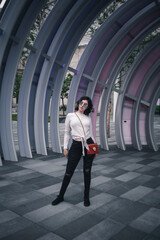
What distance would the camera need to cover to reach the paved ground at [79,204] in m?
3.31

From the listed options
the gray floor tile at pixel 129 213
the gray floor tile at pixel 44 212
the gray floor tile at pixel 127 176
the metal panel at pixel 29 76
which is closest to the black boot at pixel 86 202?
the gray floor tile at pixel 44 212

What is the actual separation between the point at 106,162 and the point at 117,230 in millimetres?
4370

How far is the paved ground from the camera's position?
3309 millimetres

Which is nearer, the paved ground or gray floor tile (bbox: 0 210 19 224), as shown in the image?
the paved ground

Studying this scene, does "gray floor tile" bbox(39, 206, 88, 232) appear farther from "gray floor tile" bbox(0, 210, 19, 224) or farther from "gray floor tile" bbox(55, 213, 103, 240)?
"gray floor tile" bbox(0, 210, 19, 224)

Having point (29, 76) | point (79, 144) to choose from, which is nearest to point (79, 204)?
point (79, 144)

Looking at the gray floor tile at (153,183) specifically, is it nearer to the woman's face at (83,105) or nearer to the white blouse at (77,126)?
the white blouse at (77,126)

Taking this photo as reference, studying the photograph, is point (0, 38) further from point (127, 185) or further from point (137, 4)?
point (127, 185)

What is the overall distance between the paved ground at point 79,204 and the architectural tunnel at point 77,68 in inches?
73.9

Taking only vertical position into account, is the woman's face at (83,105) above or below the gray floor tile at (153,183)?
above

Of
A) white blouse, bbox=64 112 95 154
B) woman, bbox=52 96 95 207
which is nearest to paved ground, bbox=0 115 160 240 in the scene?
woman, bbox=52 96 95 207

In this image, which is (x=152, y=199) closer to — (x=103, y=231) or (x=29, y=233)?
(x=103, y=231)

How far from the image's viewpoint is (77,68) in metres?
8.77

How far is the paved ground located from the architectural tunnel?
1.88 metres
